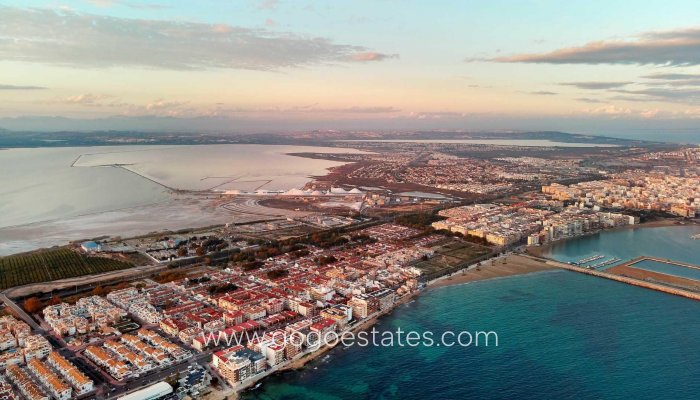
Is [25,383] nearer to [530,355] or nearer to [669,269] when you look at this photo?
[530,355]

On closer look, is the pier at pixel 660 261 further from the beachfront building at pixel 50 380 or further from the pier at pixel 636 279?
the beachfront building at pixel 50 380

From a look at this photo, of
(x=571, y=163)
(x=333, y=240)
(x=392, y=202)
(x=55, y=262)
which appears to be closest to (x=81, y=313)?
(x=55, y=262)

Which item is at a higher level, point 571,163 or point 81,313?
point 571,163

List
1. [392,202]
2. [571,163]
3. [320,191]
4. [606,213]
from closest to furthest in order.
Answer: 1. [606,213]
2. [392,202]
3. [320,191]
4. [571,163]

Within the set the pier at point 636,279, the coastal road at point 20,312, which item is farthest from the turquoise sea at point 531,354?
the coastal road at point 20,312

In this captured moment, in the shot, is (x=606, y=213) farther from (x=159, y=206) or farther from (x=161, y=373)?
(x=159, y=206)

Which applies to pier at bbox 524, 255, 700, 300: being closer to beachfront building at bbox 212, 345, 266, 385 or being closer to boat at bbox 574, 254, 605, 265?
boat at bbox 574, 254, 605, 265

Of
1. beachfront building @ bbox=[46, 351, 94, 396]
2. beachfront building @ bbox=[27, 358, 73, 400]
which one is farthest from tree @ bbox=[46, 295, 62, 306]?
beachfront building @ bbox=[27, 358, 73, 400]
